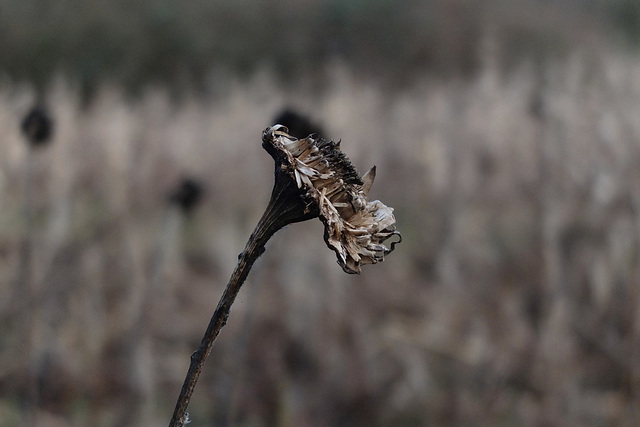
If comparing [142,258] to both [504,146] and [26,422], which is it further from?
[504,146]

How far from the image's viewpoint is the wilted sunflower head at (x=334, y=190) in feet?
0.91

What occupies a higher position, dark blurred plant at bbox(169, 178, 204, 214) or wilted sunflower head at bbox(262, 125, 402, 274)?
dark blurred plant at bbox(169, 178, 204, 214)

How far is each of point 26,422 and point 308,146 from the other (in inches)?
42.0

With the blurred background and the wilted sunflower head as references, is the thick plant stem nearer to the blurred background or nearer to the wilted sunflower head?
the wilted sunflower head

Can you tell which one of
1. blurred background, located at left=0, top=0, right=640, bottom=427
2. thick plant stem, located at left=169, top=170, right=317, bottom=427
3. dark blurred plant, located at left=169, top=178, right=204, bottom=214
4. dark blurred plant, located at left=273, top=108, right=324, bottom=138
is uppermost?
blurred background, located at left=0, top=0, right=640, bottom=427

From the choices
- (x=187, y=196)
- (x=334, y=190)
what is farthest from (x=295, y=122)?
(x=334, y=190)

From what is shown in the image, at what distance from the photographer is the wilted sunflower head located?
28cm

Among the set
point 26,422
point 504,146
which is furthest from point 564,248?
point 26,422

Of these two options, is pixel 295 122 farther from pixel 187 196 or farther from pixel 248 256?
pixel 248 256

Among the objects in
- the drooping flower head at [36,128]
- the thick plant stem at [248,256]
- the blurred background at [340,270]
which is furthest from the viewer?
the blurred background at [340,270]

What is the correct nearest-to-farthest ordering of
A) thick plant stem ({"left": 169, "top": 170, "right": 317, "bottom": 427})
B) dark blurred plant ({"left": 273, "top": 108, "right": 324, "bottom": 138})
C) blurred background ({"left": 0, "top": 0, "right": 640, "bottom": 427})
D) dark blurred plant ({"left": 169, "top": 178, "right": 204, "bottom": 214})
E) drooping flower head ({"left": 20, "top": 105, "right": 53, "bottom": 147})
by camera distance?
thick plant stem ({"left": 169, "top": 170, "right": 317, "bottom": 427}), dark blurred plant ({"left": 273, "top": 108, "right": 324, "bottom": 138}), drooping flower head ({"left": 20, "top": 105, "right": 53, "bottom": 147}), dark blurred plant ({"left": 169, "top": 178, "right": 204, "bottom": 214}), blurred background ({"left": 0, "top": 0, "right": 640, "bottom": 427})

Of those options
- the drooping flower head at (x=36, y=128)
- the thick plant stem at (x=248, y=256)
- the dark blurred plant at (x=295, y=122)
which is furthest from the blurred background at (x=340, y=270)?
the thick plant stem at (x=248, y=256)

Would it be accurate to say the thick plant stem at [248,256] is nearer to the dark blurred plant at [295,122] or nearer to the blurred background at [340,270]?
the dark blurred plant at [295,122]

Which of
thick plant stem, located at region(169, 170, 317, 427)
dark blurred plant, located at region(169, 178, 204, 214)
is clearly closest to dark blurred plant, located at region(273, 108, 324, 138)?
dark blurred plant, located at region(169, 178, 204, 214)
